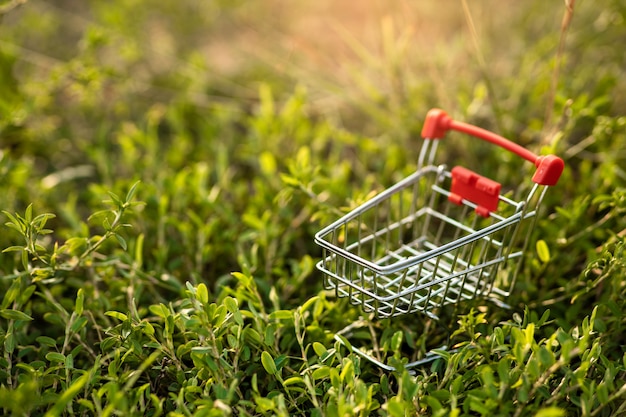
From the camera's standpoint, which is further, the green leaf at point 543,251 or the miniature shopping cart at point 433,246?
the green leaf at point 543,251

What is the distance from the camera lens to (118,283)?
1989 millimetres

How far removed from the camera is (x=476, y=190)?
1.93m

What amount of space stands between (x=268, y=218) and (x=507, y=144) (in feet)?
2.93

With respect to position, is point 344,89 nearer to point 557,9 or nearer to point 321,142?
point 321,142

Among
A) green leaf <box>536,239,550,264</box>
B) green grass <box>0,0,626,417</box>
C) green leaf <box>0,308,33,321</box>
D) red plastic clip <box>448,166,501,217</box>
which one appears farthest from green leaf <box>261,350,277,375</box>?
green leaf <box>536,239,550,264</box>

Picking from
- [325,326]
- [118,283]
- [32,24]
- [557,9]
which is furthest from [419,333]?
[32,24]

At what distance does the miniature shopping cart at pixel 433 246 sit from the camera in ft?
5.44

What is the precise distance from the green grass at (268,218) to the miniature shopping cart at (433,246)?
0.31 feet

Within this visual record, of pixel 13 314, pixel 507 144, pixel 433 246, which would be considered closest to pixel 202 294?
pixel 13 314

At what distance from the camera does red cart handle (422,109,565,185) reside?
5.49 ft

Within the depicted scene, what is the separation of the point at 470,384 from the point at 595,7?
87.8 inches

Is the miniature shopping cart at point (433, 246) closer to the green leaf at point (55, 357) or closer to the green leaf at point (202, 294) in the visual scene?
the green leaf at point (202, 294)

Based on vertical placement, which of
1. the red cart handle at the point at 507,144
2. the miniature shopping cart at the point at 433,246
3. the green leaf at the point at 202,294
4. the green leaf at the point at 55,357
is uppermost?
the red cart handle at the point at 507,144

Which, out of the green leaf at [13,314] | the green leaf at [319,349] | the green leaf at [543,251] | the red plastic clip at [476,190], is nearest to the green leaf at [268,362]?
the green leaf at [319,349]
